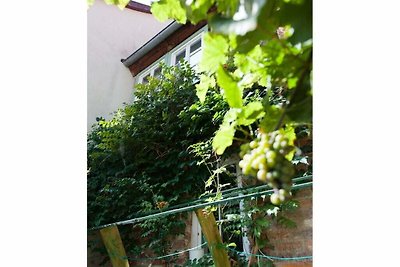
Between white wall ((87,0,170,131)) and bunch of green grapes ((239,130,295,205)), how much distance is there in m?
4.30

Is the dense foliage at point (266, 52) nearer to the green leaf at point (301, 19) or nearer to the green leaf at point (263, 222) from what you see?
the green leaf at point (301, 19)

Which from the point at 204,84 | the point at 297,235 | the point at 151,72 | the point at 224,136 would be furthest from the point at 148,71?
the point at 224,136

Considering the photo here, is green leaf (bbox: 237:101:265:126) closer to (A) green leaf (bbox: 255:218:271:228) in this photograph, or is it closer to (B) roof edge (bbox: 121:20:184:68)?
(A) green leaf (bbox: 255:218:271:228)

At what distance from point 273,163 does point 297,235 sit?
77.3 inches

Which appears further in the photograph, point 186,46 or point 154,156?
point 186,46

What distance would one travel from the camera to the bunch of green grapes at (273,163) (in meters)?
0.39

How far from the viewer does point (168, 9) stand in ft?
1.92

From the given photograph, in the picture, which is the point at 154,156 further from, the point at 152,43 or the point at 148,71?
the point at 148,71

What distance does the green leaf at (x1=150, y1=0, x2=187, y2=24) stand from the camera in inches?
22.8

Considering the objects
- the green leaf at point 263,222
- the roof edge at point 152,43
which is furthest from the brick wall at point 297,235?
the roof edge at point 152,43

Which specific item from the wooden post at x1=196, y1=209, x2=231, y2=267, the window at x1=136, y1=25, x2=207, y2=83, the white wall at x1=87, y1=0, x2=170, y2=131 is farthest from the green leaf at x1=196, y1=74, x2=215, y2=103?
the white wall at x1=87, y1=0, x2=170, y2=131
